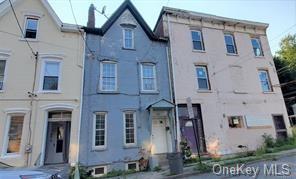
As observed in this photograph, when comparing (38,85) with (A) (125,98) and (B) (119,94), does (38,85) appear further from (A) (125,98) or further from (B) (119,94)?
(A) (125,98)

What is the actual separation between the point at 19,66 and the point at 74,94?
3342 mm

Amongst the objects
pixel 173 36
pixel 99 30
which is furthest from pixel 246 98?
pixel 99 30

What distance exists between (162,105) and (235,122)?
595cm

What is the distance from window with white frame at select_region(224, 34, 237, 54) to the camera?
1558cm

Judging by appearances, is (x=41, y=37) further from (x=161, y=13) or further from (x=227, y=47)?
(x=227, y=47)

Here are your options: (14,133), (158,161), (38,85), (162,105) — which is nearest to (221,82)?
(162,105)

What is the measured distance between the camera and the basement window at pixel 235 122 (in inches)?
531

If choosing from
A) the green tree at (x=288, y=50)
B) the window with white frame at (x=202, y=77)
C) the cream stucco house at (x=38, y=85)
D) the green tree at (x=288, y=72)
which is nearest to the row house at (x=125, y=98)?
the cream stucco house at (x=38, y=85)

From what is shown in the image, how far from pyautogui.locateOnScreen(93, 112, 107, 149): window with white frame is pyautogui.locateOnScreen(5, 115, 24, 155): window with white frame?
377cm

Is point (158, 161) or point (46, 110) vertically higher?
point (46, 110)

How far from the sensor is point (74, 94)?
431 inches

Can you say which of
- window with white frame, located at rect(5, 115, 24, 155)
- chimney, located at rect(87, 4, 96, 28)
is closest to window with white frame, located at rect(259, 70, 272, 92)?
chimney, located at rect(87, 4, 96, 28)

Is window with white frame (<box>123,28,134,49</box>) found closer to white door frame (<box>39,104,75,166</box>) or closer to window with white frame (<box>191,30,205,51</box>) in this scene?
window with white frame (<box>191,30,205,51</box>)

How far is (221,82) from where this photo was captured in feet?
46.2
